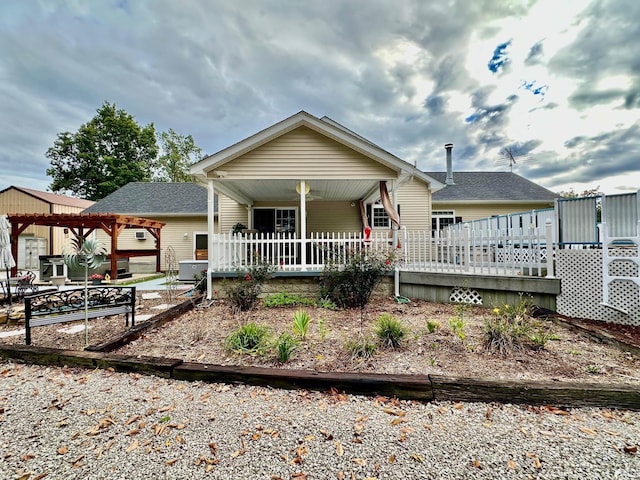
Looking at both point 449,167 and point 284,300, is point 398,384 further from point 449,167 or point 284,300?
point 449,167

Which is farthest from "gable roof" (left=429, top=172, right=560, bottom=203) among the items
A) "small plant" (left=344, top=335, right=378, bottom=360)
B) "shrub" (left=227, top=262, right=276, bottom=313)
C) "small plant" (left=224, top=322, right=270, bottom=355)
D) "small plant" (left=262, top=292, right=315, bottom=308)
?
"small plant" (left=224, top=322, right=270, bottom=355)

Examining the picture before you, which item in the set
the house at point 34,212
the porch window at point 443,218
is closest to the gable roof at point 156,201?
the house at point 34,212

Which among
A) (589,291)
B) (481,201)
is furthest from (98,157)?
(589,291)

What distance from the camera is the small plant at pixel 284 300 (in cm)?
597

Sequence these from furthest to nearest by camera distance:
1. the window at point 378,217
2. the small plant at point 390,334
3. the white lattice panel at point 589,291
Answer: the window at point 378,217 → the white lattice panel at point 589,291 → the small plant at point 390,334

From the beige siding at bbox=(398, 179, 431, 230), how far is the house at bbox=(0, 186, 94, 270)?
788 inches

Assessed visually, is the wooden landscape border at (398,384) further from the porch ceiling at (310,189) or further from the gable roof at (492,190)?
the gable roof at (492,190)

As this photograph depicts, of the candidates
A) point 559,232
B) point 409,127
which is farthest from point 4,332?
point 409,127

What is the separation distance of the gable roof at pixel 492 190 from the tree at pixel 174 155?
26.8 m

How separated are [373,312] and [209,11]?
10283 mm

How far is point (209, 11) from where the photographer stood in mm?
8844

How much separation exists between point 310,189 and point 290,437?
8.07 m

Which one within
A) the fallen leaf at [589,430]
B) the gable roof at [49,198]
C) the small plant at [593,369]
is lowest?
the fallen leaf at [589,430]

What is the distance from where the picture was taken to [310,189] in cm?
944
